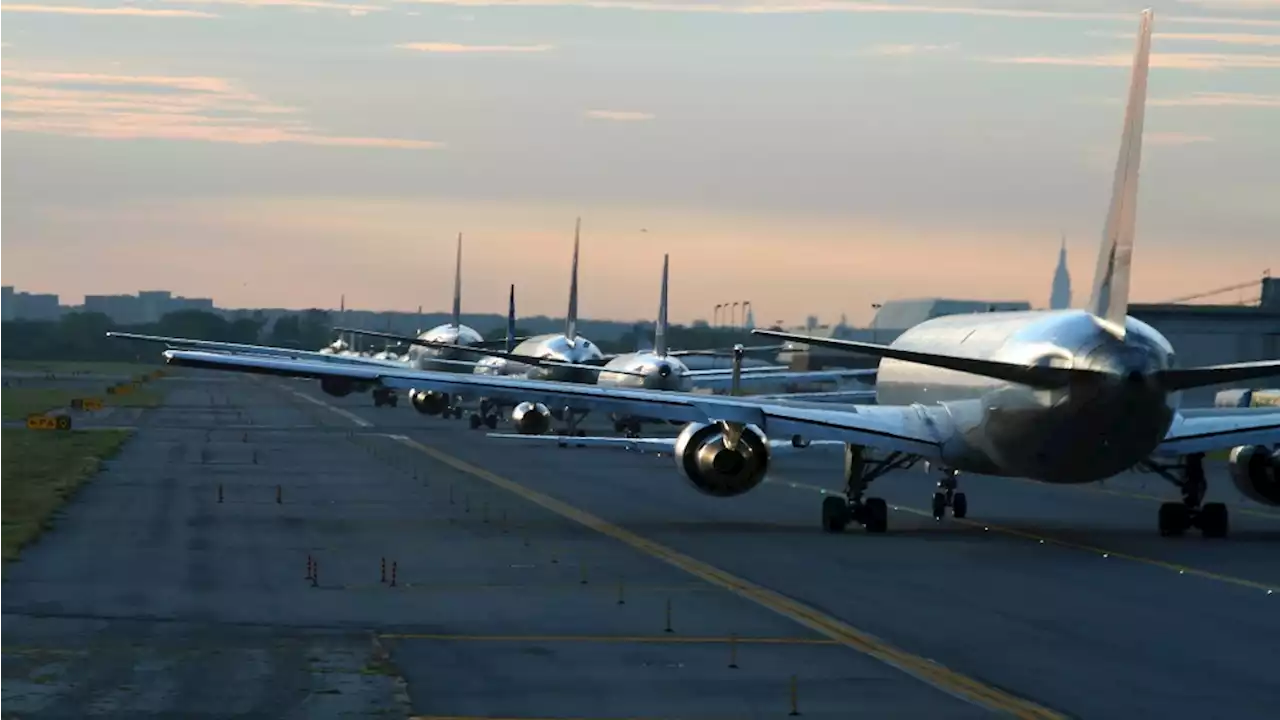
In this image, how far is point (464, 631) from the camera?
27.3 meters

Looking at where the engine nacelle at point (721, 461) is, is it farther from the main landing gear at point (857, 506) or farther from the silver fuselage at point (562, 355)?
the silver fuselage at point (562, 355)

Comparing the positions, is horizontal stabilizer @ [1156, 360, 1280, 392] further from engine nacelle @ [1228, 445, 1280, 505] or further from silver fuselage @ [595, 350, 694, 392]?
silver fuselage @ [595, 350, 694, 392]

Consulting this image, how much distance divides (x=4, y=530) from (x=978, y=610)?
19.9 m

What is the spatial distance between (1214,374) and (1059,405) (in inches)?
119

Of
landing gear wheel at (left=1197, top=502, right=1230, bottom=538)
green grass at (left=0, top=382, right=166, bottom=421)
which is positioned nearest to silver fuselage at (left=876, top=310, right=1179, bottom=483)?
landing gear wheel at (left=1197, top=502, right=1230, bottom=538)

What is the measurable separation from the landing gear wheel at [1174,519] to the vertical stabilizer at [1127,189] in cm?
598

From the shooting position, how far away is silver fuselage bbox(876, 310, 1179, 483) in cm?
3688

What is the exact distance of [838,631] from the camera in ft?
90.7

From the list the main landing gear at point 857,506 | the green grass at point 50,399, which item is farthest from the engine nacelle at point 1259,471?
the green grass at point 50,399

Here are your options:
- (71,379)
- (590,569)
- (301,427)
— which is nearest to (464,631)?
(590,569)

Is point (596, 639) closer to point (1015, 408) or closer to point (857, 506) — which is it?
point (1015, 408)

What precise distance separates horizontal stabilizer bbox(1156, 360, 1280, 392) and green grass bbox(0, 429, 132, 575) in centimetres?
1906

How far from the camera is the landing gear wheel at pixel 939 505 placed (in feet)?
155

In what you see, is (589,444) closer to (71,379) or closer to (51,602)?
(51,602)
